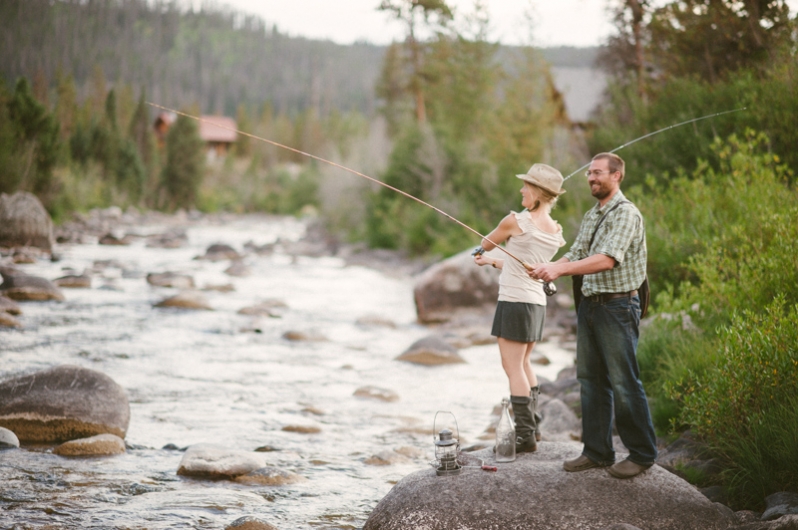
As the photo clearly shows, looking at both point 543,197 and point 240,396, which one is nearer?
point 543,197

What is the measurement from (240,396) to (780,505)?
21.4ft

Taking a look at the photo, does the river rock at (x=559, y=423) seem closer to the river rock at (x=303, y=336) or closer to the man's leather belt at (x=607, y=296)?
the man's leather belt at (x=607, y=296)

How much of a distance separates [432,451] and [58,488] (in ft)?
10.9

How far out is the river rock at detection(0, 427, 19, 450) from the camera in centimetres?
717

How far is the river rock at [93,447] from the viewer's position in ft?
23.5

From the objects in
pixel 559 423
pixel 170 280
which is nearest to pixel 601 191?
pixel 559 423

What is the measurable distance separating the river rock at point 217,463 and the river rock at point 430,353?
5.19m

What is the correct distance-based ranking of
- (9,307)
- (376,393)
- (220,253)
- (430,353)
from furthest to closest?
(220,253), (9,307), (430,353), (376,393)

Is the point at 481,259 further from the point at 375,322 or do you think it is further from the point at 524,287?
the point at 375,322

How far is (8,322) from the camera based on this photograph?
43.3 feet

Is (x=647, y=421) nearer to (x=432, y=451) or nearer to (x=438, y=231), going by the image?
(x=432, y=451)

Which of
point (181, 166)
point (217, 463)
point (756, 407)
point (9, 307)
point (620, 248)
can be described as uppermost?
point (181, 166)

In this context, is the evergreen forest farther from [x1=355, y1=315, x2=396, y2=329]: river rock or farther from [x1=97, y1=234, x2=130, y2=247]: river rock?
[x1=355, y1=315, x2=396, y2=329]: river rock

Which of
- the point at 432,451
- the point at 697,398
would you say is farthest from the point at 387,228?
the point at 697,398
